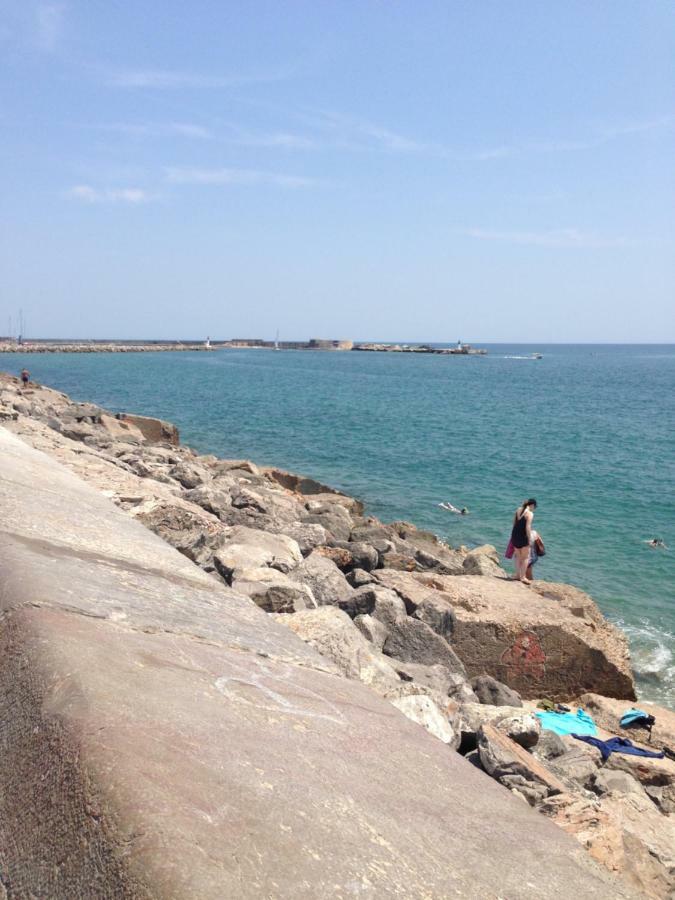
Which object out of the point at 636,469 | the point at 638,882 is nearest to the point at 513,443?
the point at 636,469

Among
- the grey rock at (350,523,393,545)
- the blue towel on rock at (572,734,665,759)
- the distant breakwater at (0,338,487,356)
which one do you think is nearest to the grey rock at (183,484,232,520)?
the grey rock at (350,523,393,545)

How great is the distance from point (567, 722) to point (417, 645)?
1.44 m

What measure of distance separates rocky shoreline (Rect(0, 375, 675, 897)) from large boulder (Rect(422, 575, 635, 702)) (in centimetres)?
1

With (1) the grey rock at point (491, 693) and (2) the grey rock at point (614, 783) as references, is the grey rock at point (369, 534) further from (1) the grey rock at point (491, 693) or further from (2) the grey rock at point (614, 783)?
(2) the grey rock at point (614, 783)

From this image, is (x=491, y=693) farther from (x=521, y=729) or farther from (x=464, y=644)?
(x=521, y=729)

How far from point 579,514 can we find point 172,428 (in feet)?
41.3

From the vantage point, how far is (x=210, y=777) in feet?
6.02

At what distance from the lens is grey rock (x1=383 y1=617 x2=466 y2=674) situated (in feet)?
18.9

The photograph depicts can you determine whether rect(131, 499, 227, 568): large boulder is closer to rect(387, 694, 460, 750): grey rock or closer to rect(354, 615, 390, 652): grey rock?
rect(354, 615, 390, 652): grey rock

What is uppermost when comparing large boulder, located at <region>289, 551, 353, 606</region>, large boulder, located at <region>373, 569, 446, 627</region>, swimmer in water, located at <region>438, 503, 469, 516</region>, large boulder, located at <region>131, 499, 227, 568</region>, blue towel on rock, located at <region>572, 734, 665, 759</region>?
large boulder, located at <region>131, 499, 227, 568</region>

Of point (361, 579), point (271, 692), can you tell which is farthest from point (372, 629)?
point (271, 692)

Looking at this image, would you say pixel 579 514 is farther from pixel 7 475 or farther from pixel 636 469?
pixel 7 475

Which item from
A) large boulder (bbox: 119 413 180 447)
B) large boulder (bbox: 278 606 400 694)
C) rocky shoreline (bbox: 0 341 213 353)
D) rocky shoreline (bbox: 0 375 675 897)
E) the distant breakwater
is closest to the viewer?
rocky shoreline (bbox: 0 375 675 897)

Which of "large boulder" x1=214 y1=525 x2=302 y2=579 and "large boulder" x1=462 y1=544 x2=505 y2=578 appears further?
"large boulder" x1=462 y1=544 x2=505 y2=578
